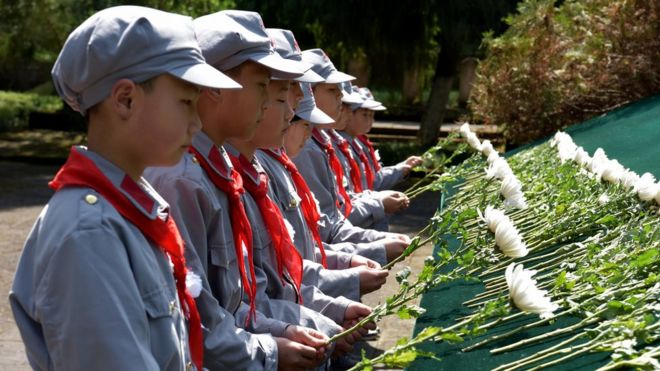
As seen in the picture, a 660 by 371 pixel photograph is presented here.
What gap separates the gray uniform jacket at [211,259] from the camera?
2.87 metres

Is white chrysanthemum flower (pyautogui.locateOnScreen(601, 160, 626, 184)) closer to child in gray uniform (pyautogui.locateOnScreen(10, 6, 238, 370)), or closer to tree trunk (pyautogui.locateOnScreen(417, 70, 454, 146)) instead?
child in gray uniform (pyautogui.locateOnScreen(10, 6, 238, 370))

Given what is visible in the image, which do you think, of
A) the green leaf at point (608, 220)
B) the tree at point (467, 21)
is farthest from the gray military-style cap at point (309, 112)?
the tree at point (467, 21)

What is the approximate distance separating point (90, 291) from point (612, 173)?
236 cm

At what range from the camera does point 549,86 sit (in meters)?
8.30

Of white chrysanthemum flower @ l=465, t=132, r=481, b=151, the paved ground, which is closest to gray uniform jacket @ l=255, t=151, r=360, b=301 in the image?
white chrysanthemum flower @ l=465, t=132, r=481, b=151

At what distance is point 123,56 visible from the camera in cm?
225

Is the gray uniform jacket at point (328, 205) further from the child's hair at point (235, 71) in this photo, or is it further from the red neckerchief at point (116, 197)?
the red neckerchief at point (116, 197)

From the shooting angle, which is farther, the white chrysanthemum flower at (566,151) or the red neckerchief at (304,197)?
the white chrysanthemum flower at (566,151)

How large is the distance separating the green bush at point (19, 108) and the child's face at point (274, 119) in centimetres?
1975

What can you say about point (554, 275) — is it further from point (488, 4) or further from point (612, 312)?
point (488, 4)

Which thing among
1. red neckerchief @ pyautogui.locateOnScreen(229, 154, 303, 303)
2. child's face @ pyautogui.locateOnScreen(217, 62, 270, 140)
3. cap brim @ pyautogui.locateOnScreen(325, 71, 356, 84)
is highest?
child's face @ pyautogui.locateOnScreen(217, 62, 270, 140)

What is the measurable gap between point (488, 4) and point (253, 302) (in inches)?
510

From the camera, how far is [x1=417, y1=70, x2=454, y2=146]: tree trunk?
16656 millimetres

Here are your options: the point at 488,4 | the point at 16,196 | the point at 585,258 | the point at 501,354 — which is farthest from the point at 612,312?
the point at 488,4
